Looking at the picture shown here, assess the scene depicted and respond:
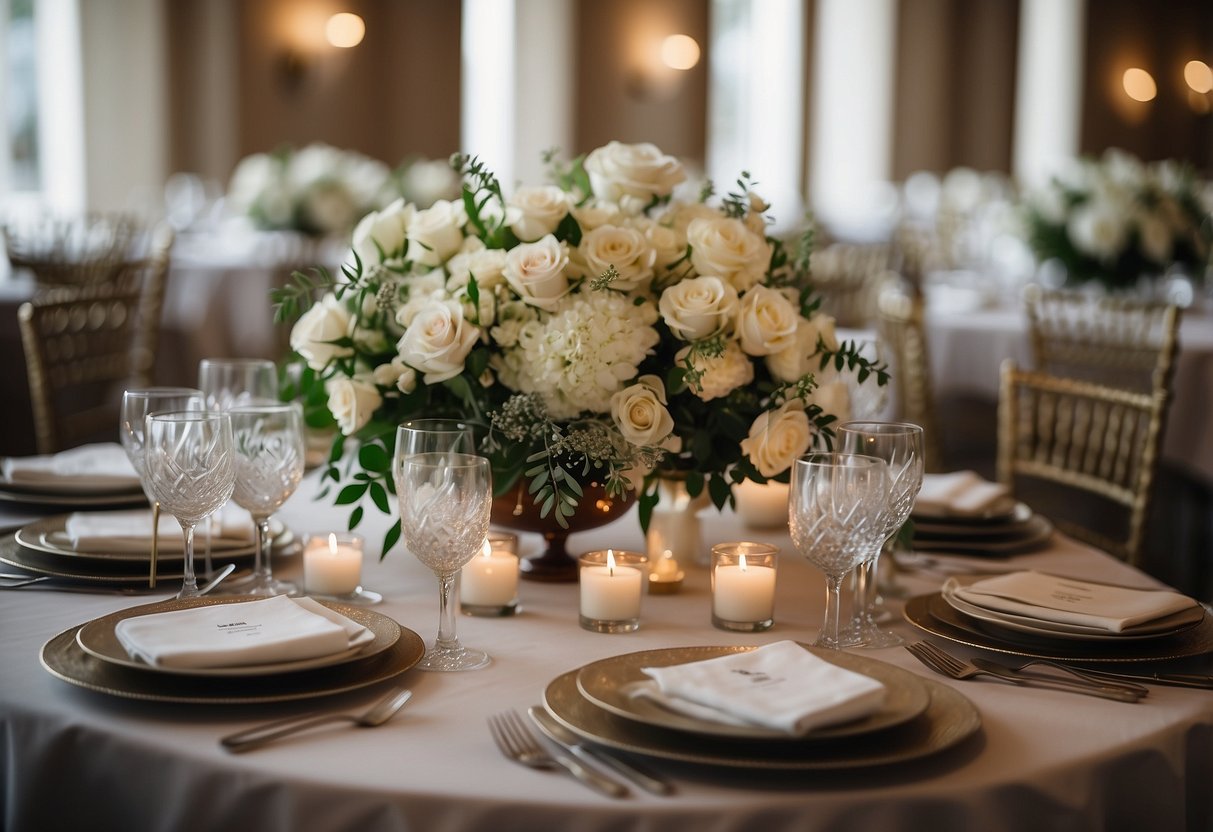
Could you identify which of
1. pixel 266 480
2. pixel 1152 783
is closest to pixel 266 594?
pixel 266 480

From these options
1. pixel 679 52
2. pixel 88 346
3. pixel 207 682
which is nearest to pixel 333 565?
pixel 207 682

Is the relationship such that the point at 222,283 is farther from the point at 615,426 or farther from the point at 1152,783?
the point at 1152,783

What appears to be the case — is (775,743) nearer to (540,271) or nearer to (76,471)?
(540,271)

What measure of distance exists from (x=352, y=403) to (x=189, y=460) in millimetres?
250

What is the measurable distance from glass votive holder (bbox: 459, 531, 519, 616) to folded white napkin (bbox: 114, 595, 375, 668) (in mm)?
195

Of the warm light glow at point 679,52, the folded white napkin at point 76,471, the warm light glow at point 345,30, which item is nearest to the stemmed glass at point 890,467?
the folded white napkin at point 76,471

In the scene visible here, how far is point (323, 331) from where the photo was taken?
154 centimetres

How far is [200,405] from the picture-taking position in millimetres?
1540

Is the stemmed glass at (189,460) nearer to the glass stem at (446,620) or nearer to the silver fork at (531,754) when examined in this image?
the glass stem at (446,620)

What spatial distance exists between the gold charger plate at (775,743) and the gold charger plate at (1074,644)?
23 centimetres

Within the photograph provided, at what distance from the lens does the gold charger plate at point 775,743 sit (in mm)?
971

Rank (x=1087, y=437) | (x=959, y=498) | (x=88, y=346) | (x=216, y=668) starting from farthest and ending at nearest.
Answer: (x=88, y=346)
(x=1087, y=437)
(x=959, y=498)
(x=216, y=668)

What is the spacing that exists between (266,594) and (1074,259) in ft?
12.1

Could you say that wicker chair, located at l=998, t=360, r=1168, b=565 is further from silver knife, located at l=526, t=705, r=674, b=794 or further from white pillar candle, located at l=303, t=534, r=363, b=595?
silver knife, located at l=526, t=705, r=674, b=794
